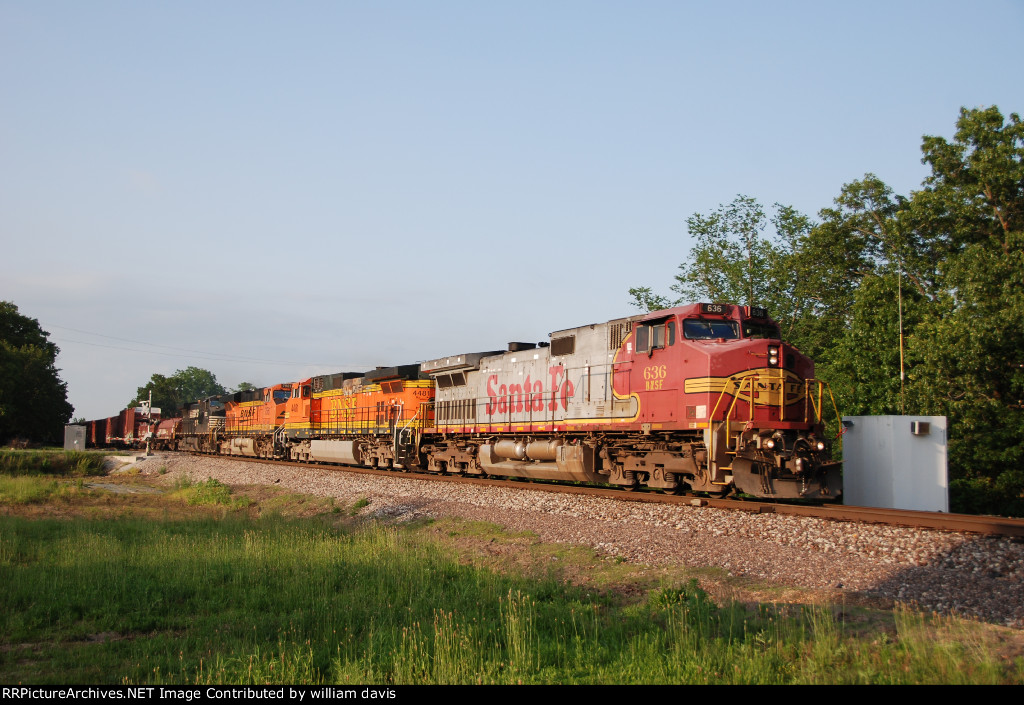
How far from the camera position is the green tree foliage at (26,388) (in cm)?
5547

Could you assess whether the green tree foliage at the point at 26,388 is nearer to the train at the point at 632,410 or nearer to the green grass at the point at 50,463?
the green grass at the point at 50,463

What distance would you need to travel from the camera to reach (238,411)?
43500 millimetres

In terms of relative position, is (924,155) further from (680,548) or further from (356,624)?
(356,624)

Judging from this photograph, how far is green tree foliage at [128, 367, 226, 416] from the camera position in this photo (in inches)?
4451

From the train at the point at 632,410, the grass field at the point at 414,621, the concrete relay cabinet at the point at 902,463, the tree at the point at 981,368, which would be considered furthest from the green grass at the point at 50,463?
the tree at the point at 981,368

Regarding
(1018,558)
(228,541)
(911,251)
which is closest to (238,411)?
(228,541)

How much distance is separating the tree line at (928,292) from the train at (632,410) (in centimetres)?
306

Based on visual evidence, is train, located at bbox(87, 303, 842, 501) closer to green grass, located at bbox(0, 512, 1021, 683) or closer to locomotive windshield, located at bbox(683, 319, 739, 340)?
locomotive windshield, located at bbox(683, 319, 739, 340)

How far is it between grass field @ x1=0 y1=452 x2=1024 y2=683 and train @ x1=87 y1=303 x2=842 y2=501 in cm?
398

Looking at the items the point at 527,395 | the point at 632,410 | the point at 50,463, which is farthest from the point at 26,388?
the point at 632,410

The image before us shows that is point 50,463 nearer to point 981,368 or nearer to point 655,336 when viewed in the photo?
point 655,336
